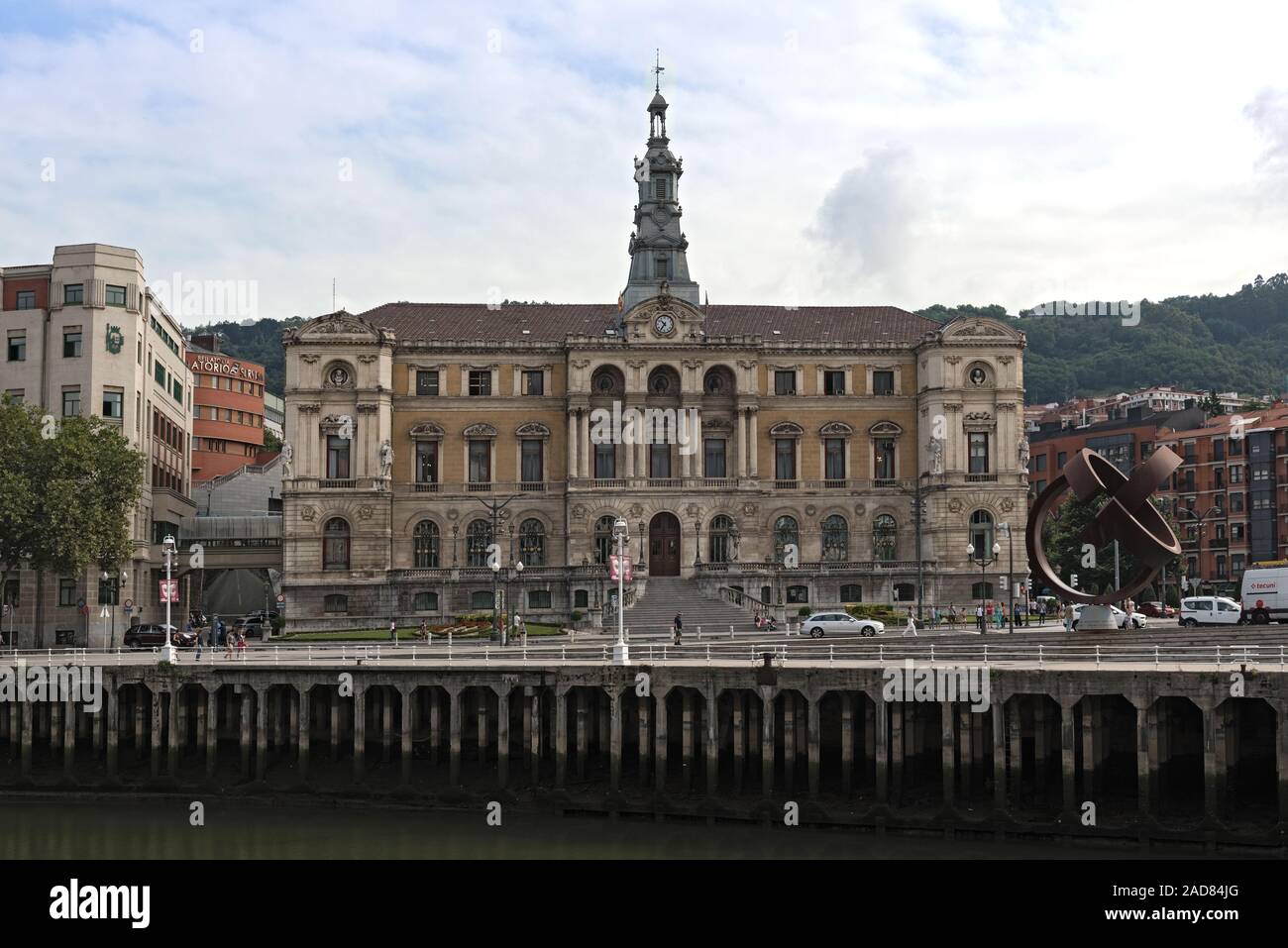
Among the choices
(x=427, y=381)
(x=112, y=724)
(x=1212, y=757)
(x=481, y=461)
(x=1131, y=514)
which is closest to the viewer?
(x=1212, y=757)

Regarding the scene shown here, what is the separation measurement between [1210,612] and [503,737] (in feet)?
126

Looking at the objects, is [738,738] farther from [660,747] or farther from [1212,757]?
[1212,757]

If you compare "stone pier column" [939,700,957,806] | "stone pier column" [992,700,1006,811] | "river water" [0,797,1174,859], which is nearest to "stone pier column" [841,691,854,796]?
"river water" [0,797,1174,859]

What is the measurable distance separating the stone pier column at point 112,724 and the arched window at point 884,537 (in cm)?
5792

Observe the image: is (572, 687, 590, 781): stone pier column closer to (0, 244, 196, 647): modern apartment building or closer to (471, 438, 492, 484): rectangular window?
(0, 244, 196, 647): modern apartment building

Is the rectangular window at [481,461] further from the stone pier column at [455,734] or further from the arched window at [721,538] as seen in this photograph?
the stone pier column at [455,734]

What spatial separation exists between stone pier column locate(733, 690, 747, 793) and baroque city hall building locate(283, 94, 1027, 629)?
154 feet

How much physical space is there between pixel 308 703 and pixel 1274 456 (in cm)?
10203

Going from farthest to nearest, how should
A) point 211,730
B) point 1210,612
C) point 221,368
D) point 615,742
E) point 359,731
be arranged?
point 221,368, point 1210,612, point 211,730, point 359,731, point 615,742

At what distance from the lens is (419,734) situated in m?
56.4

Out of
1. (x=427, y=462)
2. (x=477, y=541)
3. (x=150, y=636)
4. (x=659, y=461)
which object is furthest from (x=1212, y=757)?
(x=427, y=462)

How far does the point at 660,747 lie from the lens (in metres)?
50.8
